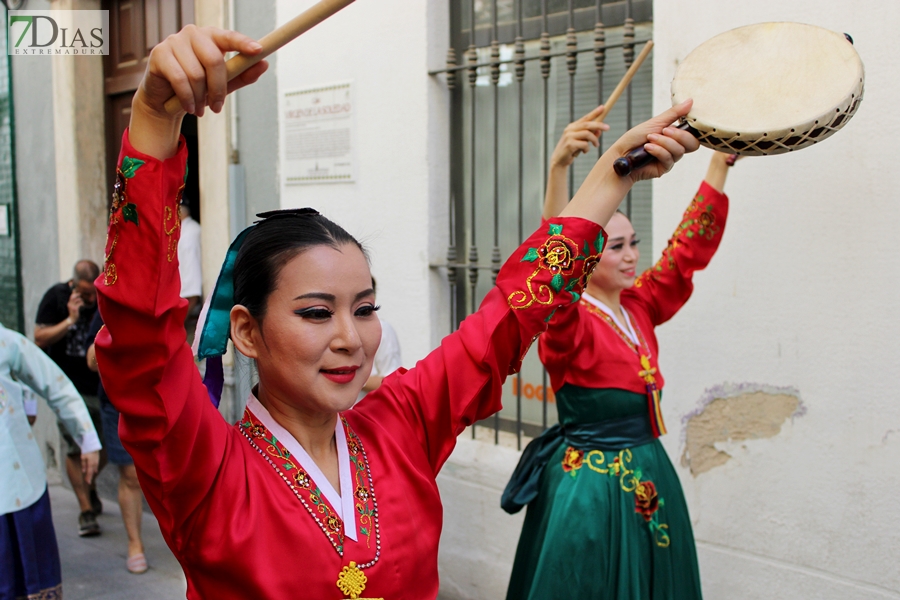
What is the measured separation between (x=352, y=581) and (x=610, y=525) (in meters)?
1.66

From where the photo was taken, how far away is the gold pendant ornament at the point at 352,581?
150 cm

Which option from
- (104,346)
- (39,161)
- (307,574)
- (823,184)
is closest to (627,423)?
(823,184)

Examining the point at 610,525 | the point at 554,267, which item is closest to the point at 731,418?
the point at 610,525

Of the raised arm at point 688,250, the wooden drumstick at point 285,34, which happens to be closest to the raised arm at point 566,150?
the raised arm at point 688,250

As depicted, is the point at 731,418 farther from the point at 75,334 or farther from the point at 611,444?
the point at 75,334

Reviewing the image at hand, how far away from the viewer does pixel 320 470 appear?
A: 64.1 inches

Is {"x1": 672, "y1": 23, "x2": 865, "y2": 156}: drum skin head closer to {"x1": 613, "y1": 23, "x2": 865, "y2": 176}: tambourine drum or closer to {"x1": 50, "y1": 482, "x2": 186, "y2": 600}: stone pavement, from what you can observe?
{"x1": 613, "y1": 23, "x2": 865, "y2": 176}: tambourine drum

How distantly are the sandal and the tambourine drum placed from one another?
4361 millimetres

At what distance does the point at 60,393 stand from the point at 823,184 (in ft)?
10.3

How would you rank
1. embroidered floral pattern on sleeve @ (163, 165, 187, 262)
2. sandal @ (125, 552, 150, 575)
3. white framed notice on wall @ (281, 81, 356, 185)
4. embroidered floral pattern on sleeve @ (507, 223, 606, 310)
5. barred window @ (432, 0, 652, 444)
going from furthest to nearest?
1. sandal @ (125, 552, 150, 575)
2. white framed notice on wall @ (281, 81, 356, 185)
3. barred window @ (432, 0, 652, 444)
4. embroidered floral pattern on sleeve @ (507, 223, 606, 310)
5. embroidered floral pattern on sleeve @ (163, 165, 187, 262)

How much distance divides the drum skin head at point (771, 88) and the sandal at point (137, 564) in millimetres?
4359

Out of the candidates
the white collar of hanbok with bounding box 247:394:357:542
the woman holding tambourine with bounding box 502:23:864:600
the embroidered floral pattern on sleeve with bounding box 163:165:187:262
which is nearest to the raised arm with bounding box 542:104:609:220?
the woman holding tambourine with bounding box 502:23:864:600

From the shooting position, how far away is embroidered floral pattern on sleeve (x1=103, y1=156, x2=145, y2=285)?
1.24 metres

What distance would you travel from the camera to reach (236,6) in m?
5.47
